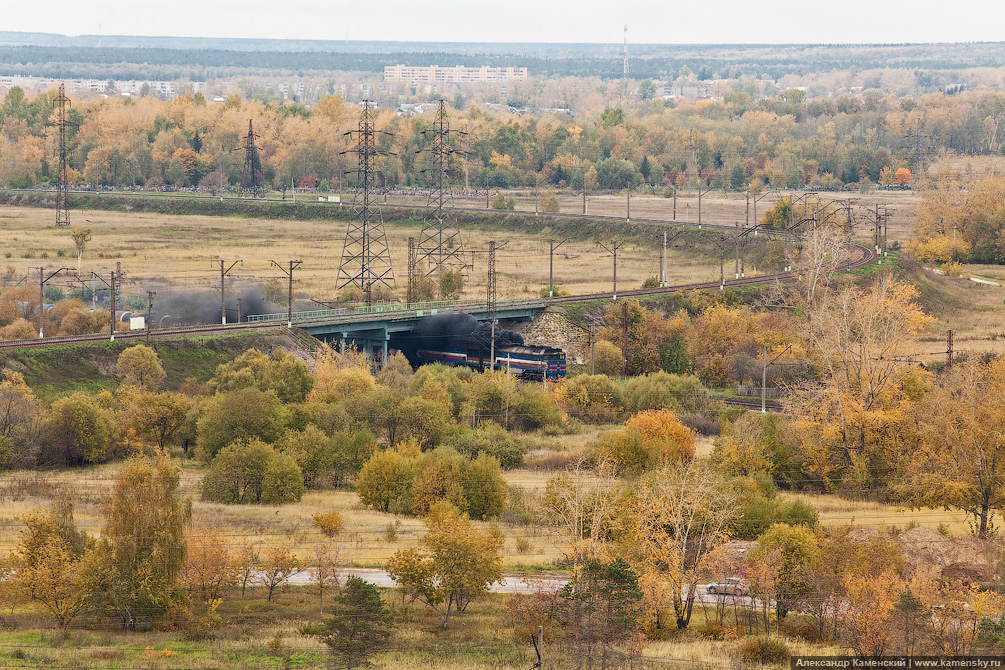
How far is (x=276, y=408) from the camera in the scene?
179 ft

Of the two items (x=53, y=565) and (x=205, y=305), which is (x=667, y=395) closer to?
(x=205, y=305)

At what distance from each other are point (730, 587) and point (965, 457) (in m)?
12.5

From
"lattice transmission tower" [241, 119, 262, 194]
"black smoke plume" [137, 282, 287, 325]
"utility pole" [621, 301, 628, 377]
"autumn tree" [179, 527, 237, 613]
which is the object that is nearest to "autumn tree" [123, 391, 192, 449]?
"autumn tree" [179, 527, 237, 613]

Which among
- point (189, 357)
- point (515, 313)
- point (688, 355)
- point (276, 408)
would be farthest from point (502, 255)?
point (276, 408)

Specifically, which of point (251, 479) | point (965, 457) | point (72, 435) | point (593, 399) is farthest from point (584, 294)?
point (965, 457)

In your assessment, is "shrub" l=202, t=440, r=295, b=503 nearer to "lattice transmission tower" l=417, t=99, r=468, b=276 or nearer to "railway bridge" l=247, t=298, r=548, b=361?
"railway bridge" l=247, t=298, r=548, b=361

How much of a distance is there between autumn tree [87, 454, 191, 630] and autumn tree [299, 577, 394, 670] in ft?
14.5

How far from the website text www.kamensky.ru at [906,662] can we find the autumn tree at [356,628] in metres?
9.91

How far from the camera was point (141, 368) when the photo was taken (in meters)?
64.0

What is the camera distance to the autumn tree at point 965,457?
4428cm

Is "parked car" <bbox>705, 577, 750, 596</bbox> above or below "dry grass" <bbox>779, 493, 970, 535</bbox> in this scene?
above

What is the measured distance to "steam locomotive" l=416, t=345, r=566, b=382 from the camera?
73625 mm

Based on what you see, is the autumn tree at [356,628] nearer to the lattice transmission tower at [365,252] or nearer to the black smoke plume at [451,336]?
the black smoke plume at [451,336]

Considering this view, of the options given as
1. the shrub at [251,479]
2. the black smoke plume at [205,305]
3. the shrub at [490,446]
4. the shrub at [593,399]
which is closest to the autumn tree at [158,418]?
the shrub at [251,479]
